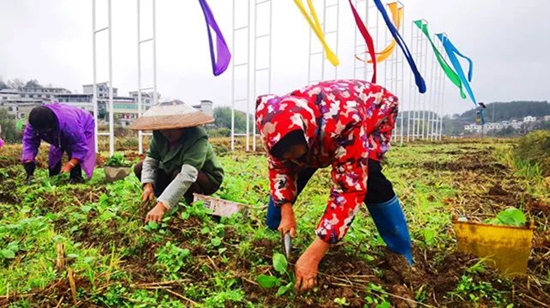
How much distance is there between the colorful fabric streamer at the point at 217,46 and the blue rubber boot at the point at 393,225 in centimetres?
474

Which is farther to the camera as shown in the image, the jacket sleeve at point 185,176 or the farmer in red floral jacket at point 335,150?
the jacket sleeve at point 185,176

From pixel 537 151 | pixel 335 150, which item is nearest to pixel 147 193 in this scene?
pixel 335 150

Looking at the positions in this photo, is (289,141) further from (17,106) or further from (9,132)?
(17,106)

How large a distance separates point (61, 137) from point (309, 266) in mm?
3681

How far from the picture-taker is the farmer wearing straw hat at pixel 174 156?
244cm

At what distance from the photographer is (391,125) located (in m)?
1.99

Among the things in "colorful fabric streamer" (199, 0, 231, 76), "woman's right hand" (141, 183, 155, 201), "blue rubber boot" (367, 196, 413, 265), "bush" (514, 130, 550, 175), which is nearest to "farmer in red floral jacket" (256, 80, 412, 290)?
"blue rubber boot" (367, 196, 413, 265)

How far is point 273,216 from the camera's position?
230cm

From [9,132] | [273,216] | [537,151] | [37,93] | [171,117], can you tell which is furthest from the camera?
[37,93]

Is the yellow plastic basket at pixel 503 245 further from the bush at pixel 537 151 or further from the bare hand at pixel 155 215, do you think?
the bush at pixel 537 151

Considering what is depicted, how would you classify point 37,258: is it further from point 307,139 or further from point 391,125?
point 391,125

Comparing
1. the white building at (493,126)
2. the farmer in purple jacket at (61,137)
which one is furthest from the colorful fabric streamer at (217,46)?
the white building at (493,126)

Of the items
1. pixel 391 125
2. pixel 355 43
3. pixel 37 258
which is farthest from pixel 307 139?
pixel 355 43

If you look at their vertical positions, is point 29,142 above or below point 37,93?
below
